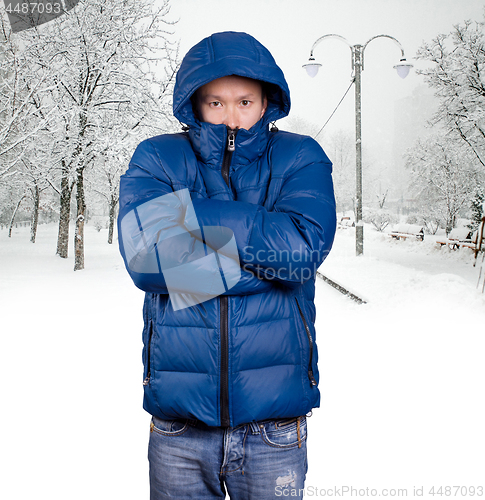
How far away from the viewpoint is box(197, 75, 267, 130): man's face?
6.09 feet

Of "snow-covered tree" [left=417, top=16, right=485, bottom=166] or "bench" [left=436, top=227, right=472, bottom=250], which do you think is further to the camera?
"bench" [left=436, top=227, right=472, bottom=250]

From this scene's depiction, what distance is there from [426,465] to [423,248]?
65.9 ft

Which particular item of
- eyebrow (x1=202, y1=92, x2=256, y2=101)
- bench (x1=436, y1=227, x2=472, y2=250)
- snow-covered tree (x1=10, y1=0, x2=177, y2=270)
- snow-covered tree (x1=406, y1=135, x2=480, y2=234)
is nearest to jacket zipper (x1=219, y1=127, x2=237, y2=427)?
eyebrow (x1=202, y1=92, x2=256, y2=101)

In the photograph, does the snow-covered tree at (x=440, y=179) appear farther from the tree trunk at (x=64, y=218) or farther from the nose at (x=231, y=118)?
the nose at (x=231, y=118)

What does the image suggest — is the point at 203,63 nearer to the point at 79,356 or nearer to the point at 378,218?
the point at 79,356

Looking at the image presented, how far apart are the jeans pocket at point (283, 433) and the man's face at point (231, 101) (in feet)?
3.90

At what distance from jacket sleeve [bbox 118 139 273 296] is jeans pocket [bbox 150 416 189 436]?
1.59 feet

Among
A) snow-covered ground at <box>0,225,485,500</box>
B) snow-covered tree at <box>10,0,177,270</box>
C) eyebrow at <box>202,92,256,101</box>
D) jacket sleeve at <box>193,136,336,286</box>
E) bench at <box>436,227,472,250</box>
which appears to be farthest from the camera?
bench at <box>436,227,472,250</box>

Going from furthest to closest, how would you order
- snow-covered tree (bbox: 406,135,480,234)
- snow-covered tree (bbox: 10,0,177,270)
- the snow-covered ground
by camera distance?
snow-covered tree (bbox: 406,135,480,234) → snow-covered tree (bbox: 10,0,177,270) → the snow-covered ground

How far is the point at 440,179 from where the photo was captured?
3127 cm

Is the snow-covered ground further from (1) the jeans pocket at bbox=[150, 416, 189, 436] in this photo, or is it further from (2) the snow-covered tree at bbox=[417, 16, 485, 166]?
(2) the snow-covered tree at bbox=[417, 16, 485, 166]

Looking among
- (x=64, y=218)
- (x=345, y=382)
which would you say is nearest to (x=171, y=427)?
(x=345, y=382)

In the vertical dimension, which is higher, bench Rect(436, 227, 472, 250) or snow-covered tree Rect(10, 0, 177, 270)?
snow-covered tree Rect(10, 0, 177, 270)

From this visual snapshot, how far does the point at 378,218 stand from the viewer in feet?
130
